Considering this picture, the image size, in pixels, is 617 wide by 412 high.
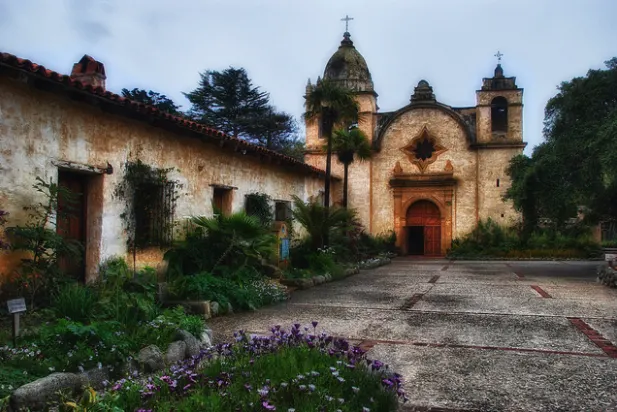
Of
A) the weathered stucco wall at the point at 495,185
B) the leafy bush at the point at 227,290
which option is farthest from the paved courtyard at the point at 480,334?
the weathered stucco wall at the point at 495,185

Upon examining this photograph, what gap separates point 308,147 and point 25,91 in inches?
751

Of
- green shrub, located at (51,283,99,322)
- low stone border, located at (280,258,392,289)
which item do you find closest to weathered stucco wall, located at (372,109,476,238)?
low stone border, located at (280,258,392,289)

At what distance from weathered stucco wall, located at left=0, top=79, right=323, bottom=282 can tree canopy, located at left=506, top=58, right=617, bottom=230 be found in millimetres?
8603

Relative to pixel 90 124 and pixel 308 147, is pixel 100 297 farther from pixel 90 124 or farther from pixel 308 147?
pixel 308 147

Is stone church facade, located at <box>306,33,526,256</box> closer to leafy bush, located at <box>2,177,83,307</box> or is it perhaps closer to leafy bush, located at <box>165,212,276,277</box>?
leafy bush, located at <box>165,212,276,277</box>

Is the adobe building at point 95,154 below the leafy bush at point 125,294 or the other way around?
the other way around

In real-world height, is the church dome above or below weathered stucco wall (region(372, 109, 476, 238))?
above

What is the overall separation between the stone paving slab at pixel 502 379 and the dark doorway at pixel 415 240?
831 inches

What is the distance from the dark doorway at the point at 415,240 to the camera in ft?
87.1

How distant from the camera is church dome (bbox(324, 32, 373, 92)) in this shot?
86.5 ft

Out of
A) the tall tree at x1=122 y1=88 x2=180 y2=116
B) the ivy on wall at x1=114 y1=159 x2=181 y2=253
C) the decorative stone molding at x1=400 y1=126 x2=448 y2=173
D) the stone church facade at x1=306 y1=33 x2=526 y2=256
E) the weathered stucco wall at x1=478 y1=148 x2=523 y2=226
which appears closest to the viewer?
the ivy on wall at x1=114 y1=159 x2=181 y2=253

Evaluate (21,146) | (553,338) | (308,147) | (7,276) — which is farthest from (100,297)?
(308,147)

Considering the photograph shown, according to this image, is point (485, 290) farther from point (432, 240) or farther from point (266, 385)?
point (432, 240)

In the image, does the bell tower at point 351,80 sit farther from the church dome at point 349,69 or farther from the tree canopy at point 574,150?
the tree canopy at point 574,150
